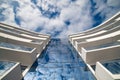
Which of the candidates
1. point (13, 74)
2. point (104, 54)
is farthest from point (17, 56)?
point (104, 54)

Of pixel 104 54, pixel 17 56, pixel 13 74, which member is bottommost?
pixel 13 74

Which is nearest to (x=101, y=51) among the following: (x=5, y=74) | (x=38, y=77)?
(x=38, y=77)

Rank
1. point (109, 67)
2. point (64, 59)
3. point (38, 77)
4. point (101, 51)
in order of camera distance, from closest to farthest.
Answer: point (109, 67)
point (38, 77)
point (101, 51)
point (64, 59)

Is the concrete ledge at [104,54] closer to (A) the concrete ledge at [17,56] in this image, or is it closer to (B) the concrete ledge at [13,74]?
(A) the concrete ledge at [17,56]

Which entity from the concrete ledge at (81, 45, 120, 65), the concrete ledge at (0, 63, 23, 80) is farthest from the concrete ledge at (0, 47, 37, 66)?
the concrete ledge at (81, 45, 120, 65)

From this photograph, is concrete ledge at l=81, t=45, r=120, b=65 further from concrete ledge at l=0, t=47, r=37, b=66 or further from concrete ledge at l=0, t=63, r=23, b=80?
concrete ledge at l=0, t=63, r=23, b=80

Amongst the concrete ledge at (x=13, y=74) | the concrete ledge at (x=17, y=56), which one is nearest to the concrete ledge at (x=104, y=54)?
the concrete ledge at (x=17, y=56)

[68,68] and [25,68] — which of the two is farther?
[68,68]

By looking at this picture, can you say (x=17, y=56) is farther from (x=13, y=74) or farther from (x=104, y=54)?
(x=104, y=54)

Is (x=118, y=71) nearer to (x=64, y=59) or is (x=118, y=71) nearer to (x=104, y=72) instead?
(x=104, y=72)

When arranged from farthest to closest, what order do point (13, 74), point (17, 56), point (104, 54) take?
point (104, 54), point (17, 56), point (13, 74)

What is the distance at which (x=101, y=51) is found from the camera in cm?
1203

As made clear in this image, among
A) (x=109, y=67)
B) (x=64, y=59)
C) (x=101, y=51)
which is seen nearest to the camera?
(x=109, y=67)

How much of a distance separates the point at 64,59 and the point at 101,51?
5136 mm
